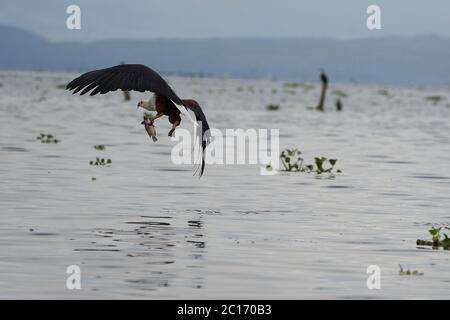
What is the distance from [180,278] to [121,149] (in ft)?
68.1

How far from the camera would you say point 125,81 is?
1566 centimetres

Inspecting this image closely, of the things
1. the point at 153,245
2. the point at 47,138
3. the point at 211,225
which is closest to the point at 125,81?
the point at 153,245

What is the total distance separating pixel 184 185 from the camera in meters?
24.2

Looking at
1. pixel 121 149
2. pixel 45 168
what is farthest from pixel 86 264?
pixel 121 149

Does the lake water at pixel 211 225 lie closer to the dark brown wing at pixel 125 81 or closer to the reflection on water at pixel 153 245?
the reflection on water at pixel 153 245

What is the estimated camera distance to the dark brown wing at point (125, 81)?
607 inches

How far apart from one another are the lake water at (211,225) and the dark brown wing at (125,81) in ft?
6.48

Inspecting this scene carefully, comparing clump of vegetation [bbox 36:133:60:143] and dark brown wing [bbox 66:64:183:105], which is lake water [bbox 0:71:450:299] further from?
dark brown wing [bbox 66:64:183:105]

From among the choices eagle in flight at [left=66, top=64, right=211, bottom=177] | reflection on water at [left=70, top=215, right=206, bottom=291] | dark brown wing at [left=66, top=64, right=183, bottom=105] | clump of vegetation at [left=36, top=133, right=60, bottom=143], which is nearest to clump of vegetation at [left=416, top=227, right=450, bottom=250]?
reflection on water at [left=70, top=215, right=206, bottom=291]

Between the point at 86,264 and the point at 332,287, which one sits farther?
the point at 86,264

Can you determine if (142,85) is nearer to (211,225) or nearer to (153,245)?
(153,245)

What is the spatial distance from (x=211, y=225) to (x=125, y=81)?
3142 millimetres

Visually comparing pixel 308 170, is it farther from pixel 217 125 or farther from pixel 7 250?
pixel 217 125

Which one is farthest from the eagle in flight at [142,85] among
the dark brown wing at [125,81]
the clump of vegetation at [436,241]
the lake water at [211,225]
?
the clump of vegetation at [436,241]
